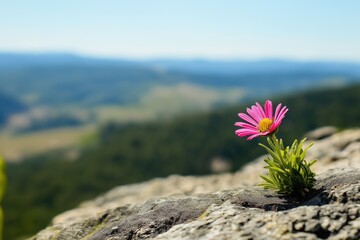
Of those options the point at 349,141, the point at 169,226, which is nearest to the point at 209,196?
the point at 169,226

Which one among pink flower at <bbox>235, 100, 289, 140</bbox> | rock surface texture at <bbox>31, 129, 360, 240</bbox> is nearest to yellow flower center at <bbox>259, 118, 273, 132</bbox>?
pink flower at <bbox>235, 100, 289, 140</bbox>

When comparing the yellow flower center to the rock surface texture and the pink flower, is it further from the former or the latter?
the rock surface texture

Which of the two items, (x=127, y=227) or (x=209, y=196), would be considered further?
(x=209, y=196)

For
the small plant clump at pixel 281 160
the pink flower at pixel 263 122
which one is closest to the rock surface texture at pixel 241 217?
the small plant clump at pixel 281 160

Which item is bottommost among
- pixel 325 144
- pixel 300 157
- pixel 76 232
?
pixel 325 144

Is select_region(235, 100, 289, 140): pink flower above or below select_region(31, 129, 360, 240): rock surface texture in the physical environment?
above

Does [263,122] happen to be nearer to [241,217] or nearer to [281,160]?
[281,160]

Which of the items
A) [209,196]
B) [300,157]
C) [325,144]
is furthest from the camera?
[325,144]

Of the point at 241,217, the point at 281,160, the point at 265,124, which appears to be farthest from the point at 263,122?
the point at 241,217

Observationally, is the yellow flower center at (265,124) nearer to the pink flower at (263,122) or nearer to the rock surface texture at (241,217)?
the pink flower at (263,122)

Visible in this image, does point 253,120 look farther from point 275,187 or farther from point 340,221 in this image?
point 340,221

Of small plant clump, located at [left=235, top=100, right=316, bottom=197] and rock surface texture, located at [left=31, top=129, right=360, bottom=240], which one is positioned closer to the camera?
rock surface texture, located at [left=31, top=129, right=360, bottom=240]
